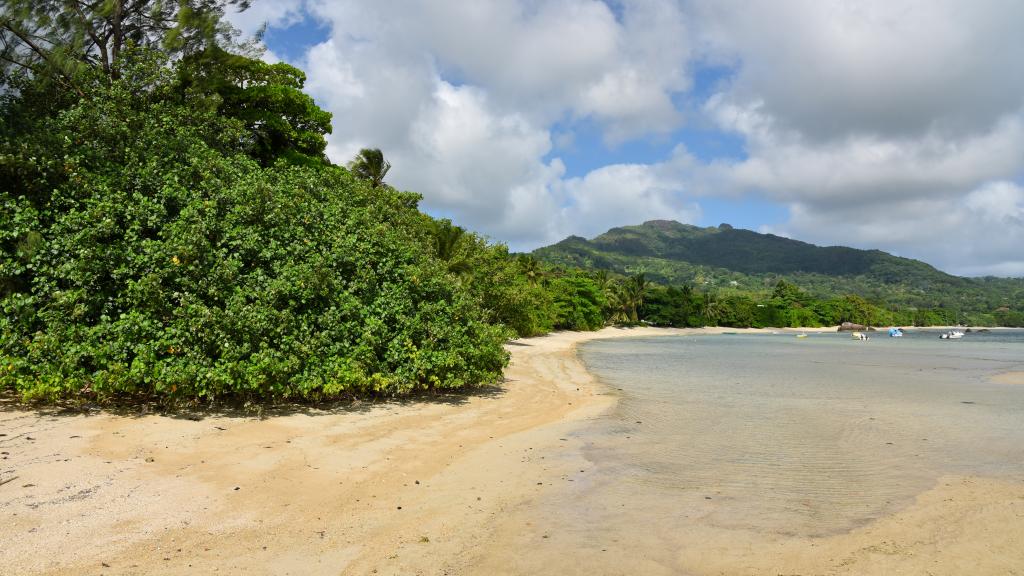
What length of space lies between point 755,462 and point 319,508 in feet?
22.7

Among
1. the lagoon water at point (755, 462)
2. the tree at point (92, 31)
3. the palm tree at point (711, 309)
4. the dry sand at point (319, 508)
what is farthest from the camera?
the palm tree at point (711, 309)

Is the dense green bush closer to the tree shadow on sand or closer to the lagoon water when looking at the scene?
the tree shadow on sand

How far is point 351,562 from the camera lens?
4.94m

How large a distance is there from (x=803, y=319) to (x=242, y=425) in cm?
13273

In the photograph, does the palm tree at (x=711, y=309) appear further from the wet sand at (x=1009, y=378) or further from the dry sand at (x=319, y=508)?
the dry sand at (x=319, y=508)

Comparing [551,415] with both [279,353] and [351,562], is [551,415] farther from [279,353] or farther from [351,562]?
[351,562]

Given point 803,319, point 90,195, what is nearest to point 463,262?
point 90,195

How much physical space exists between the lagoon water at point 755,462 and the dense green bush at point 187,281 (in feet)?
15.5

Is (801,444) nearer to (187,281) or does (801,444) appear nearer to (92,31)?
(187,281)

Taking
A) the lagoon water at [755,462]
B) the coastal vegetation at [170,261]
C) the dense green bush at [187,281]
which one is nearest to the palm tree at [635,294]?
the lagoon water at [755,462]

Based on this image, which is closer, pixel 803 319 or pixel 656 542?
pixel 656 542

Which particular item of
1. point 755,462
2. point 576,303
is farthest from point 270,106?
point 576,303

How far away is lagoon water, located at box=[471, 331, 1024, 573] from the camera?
19.8 feet

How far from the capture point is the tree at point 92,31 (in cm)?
1286
